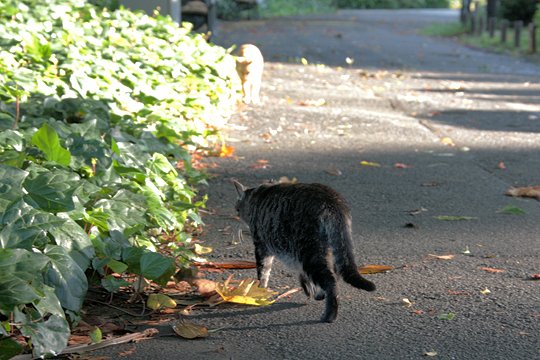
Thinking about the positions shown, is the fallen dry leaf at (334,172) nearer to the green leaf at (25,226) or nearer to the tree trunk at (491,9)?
the green leaf at (25,226)

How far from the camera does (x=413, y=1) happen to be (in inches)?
2079

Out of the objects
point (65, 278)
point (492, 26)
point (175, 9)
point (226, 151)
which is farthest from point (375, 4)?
point (65, 278)

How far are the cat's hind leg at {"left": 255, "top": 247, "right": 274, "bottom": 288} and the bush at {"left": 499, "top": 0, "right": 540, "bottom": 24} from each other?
28233 mm

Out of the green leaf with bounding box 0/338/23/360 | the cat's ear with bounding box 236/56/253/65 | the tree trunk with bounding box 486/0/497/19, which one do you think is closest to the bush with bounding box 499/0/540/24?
the tree trunk with bounding box 486/0/497/19

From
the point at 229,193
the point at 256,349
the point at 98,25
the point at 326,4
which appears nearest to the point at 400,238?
the point at 229,193

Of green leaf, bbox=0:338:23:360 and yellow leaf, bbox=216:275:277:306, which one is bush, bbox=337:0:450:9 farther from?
green leaf, bbox=0:338:23:360

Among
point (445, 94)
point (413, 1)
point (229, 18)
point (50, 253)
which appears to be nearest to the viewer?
point (50, 253)

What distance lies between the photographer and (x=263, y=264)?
5062mm

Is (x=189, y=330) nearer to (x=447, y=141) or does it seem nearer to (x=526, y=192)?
(x=526, y=192)

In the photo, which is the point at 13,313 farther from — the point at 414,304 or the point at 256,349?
the point at 414,304

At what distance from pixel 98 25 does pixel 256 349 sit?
741cm

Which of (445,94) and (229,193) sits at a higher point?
(229,193)

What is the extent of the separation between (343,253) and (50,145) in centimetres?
162

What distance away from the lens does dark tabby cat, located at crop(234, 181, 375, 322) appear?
4.46 metres
